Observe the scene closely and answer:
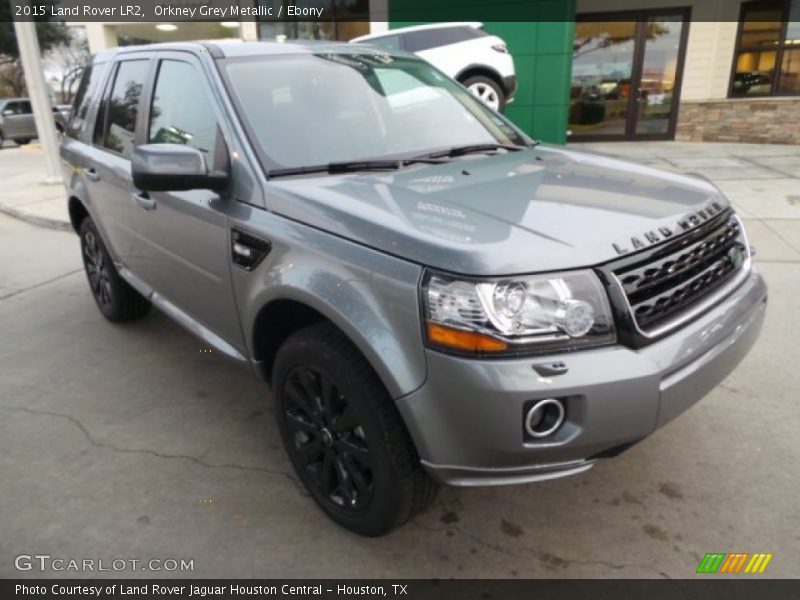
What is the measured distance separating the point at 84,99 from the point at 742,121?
497 inches

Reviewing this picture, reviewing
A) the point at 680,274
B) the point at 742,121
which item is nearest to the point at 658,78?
the point at 742,121

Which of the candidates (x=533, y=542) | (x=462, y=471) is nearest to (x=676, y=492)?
(x=533, y=542)

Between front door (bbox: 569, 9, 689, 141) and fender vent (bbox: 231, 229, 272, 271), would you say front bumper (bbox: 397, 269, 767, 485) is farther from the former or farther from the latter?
front door (bbox: 569, 9, 689, 141)

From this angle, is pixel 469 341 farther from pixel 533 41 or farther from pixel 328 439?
pixel 533 41

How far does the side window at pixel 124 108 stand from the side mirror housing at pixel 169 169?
1135 mm

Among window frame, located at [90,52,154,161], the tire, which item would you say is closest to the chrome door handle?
window frame, located at [90,52,154,161]

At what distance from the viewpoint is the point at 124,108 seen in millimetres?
3695

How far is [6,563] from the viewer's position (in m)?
2.39

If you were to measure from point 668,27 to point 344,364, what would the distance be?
13464mm

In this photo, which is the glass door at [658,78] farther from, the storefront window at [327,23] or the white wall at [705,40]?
the storefront window at [327,23]

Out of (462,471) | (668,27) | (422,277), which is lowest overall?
(462,471)

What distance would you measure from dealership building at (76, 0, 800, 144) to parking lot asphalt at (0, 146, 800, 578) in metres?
9.71

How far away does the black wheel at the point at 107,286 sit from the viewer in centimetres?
435

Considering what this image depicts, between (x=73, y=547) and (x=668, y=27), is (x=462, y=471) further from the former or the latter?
(x=668, y=27)
